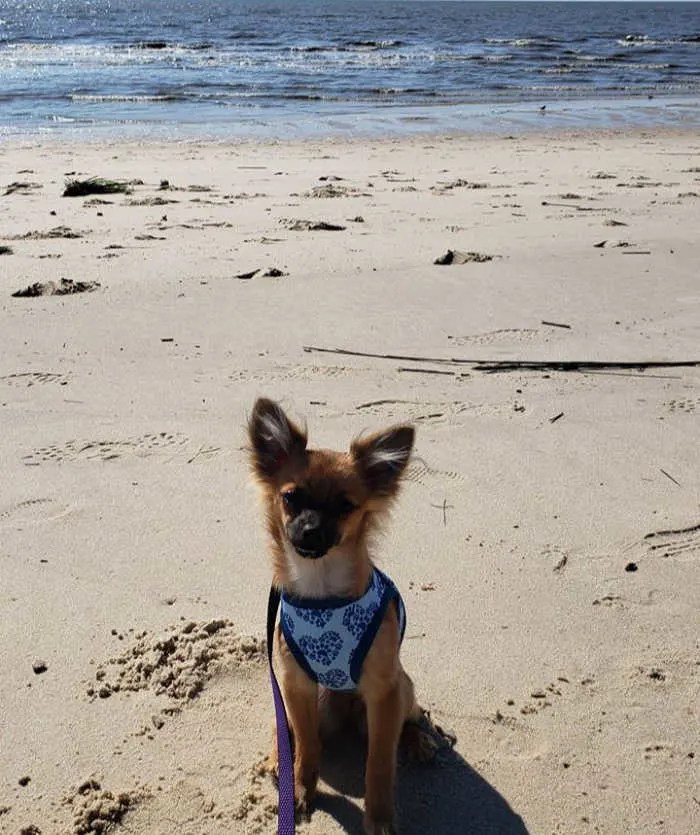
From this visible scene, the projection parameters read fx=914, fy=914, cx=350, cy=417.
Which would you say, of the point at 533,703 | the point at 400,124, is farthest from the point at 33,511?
the point at 400,124

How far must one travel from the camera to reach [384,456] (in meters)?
3.07

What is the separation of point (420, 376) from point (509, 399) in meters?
0.66

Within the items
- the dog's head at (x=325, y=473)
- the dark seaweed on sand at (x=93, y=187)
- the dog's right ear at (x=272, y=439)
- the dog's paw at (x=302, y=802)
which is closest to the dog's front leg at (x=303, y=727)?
the dog's paw at (x=302, y=802)

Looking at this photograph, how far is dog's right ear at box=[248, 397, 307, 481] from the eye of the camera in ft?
10.1

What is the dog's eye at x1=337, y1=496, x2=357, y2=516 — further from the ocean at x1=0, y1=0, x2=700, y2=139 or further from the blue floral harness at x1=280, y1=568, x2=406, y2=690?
the ocean at x1=0, y1=0, x2=700, y2=139

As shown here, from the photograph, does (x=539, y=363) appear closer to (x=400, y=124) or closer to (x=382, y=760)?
(x=382, y=760)

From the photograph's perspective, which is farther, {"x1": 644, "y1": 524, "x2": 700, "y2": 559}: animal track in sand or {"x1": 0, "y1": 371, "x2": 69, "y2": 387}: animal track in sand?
{"x1": 0, "y1": 371, "x2": 69, "y2": 387}: animal track in sand

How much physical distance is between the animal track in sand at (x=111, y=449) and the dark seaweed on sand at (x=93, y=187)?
7171 millimetres

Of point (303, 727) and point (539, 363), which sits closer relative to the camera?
point (303, 727)

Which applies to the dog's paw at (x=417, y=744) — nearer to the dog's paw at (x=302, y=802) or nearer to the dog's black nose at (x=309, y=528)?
the dog's paw at (x=302, y=802)

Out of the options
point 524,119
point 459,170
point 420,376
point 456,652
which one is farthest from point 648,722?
point 524,119

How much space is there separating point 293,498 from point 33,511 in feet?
7.06

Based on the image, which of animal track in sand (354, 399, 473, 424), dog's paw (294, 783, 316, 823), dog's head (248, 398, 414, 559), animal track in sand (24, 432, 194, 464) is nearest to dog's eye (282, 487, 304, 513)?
dog's head (248, 398, 414, 559)

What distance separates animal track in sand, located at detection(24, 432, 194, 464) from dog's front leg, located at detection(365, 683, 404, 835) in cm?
254
